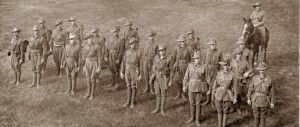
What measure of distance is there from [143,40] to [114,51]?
6933mm

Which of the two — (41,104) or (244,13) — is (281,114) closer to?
(41,104)

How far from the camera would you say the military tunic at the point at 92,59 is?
13195mm

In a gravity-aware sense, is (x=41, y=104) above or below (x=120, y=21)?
below

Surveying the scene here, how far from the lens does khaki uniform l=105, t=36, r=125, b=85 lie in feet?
46.9

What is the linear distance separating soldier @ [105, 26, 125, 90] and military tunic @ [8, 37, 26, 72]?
10.0ft

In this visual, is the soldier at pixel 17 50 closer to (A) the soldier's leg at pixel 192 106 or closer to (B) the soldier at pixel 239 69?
(A) the soldier's leg at pixel 192 106

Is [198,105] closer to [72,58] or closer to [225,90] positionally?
[225,90]

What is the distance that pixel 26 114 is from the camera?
40.3 feet

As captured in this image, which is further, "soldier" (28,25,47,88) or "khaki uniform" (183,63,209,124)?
"soldier" (28,25,47,88)

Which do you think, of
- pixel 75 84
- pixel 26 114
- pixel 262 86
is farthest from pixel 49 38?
pixel 262 86

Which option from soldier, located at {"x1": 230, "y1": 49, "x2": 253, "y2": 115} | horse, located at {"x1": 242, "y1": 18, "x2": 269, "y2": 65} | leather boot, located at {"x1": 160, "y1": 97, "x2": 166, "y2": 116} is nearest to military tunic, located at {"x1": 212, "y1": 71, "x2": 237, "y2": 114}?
soldier, located at {"x1": 230, "y1": 49, "x2": 253, "y2": 115}

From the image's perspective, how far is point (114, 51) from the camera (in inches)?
566

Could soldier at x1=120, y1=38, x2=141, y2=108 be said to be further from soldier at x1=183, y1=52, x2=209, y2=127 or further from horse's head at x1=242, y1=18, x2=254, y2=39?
horse's head at x1=242, y1=18, x2=254, y2=39

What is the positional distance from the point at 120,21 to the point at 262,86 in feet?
51.3
